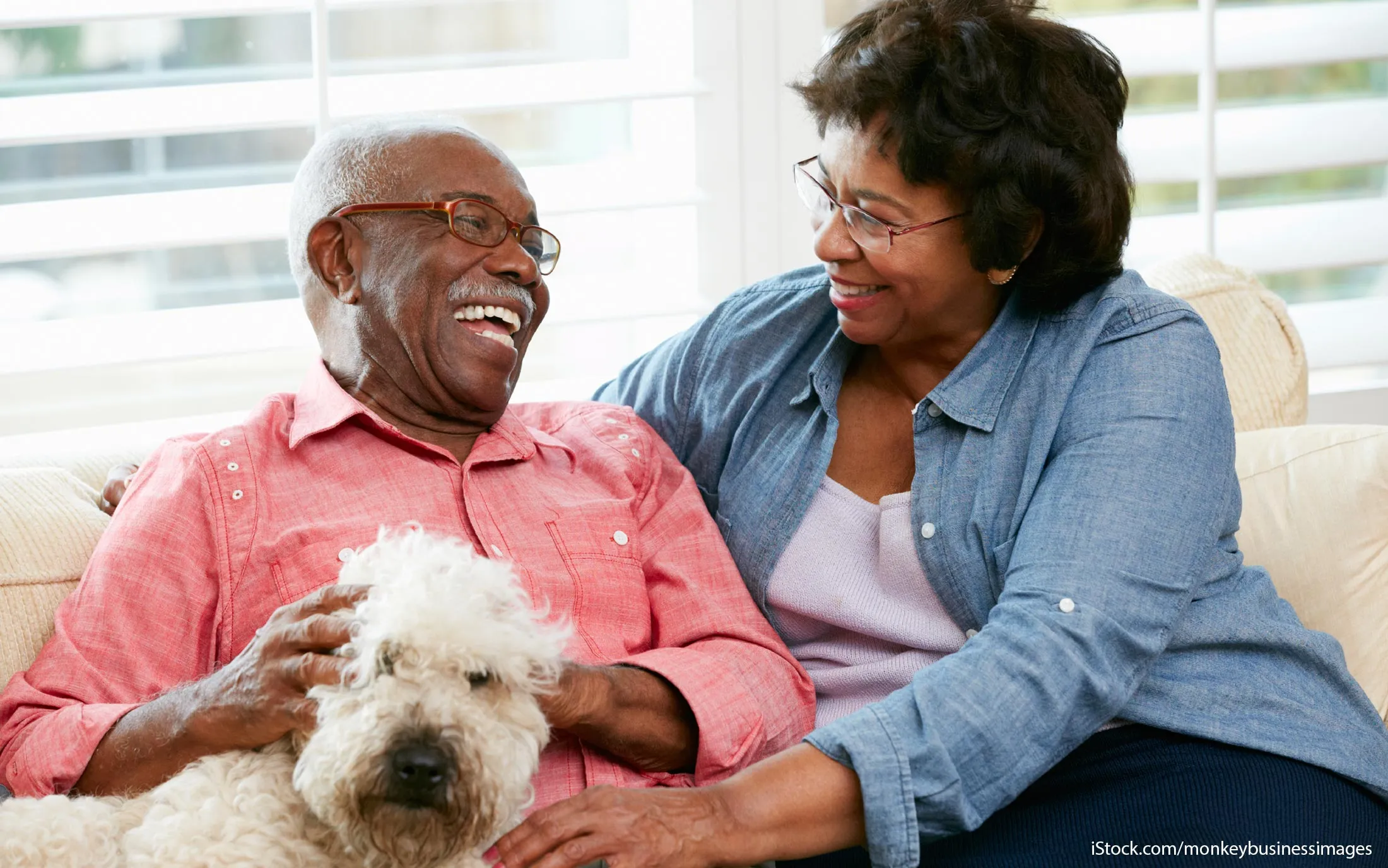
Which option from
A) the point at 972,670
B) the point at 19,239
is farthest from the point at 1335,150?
the point at 19,239

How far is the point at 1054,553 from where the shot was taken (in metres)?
1.54

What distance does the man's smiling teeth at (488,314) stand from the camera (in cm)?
173

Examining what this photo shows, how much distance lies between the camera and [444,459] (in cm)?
172

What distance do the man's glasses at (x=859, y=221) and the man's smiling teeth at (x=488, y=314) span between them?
452 millimetres

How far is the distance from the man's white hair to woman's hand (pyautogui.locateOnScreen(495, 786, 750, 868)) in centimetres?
82

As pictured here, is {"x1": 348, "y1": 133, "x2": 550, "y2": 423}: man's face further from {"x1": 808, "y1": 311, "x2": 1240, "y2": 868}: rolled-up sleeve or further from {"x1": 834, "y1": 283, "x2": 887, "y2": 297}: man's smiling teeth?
{"x1": 808, "y1": 311, "x2": 1240, "y2": 868}: rolled-up sleeve

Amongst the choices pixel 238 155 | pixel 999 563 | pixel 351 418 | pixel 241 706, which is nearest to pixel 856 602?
pixel 999 563

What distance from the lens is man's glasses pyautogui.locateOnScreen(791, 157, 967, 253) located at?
1.74 metres

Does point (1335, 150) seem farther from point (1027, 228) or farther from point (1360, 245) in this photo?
point (1027, 228)

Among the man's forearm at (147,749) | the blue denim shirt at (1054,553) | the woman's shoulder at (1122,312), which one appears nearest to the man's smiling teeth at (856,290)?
the blue denim shirt at (1054,553)

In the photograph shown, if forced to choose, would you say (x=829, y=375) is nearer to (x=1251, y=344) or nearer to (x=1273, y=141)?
(x=1251, y=344)

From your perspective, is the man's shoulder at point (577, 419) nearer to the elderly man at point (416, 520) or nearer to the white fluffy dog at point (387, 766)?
the elderly man at point (416, 520)

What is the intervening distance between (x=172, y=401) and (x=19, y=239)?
15.5 inches

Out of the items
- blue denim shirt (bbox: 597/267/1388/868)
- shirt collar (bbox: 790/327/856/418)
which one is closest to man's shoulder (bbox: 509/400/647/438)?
blue denim shirt (bbox: 597/267/1388/868)
